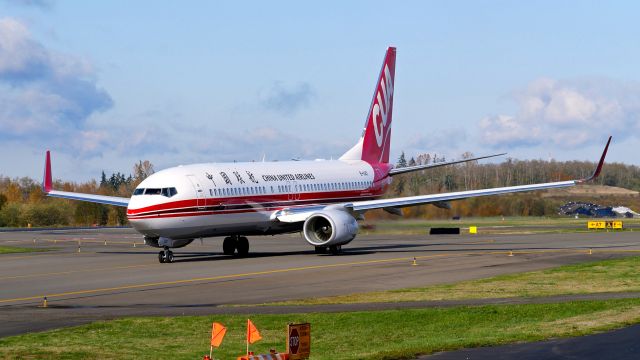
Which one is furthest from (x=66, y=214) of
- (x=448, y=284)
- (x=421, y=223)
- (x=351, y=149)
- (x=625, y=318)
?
(x=625, y=318)

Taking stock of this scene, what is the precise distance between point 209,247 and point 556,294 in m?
34.9

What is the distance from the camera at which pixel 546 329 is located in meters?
24.0

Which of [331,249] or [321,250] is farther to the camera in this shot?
[321,250]

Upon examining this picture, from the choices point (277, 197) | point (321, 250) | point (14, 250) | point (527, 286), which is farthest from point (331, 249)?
point (14, 250)

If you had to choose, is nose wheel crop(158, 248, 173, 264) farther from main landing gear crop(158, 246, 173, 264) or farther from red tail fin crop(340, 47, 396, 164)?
red tail fin crop(340, 47, 396, 164)

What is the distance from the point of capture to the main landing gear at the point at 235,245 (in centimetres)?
5207

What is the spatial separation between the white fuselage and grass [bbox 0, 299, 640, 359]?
62.2ft

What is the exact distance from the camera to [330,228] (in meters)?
50.1

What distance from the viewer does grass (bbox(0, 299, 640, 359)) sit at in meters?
21.3

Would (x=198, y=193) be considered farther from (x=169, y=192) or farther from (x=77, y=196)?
(x=77, y=196)

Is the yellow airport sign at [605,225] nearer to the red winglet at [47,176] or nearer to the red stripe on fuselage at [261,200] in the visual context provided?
the red stripe on fuselage at [261,200]

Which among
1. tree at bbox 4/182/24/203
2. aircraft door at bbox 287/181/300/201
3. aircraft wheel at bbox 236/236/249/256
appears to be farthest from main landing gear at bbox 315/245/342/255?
tree at bbox 4/182/24/203

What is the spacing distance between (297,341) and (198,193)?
29.9 meters

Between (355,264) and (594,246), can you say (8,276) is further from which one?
(594,246)
